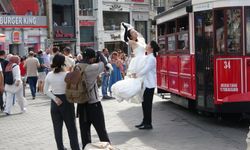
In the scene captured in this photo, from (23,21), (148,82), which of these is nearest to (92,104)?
(148,82)

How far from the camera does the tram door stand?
10.9m

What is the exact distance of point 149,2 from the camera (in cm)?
5894

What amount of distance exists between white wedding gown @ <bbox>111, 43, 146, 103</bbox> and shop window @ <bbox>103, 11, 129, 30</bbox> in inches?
1609

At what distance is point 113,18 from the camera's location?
5409cm

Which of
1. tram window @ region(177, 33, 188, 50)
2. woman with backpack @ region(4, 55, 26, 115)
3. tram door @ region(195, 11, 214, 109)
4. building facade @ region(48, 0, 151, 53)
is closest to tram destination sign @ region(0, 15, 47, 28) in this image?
building facade @ region(48, 0, 151, 53)

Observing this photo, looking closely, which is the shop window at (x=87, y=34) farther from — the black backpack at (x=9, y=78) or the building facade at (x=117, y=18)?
the black backpack at (x=9, y=78)

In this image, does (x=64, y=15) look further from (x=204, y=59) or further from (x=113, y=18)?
(x=204, y=59)

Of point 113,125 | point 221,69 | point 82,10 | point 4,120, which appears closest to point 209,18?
point 221,69

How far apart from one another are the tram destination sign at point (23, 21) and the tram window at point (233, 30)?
31.9 meters

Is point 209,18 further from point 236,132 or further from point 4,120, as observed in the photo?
point 4,120

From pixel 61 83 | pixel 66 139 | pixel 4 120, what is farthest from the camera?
pixel 4 120

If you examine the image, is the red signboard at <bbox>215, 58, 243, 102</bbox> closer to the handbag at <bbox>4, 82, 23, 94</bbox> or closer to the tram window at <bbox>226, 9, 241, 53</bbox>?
the tram window at <bbox>226, 9, 241, 53</bbox>

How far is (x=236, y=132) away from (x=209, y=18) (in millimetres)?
2421

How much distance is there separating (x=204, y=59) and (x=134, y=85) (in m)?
1.57
